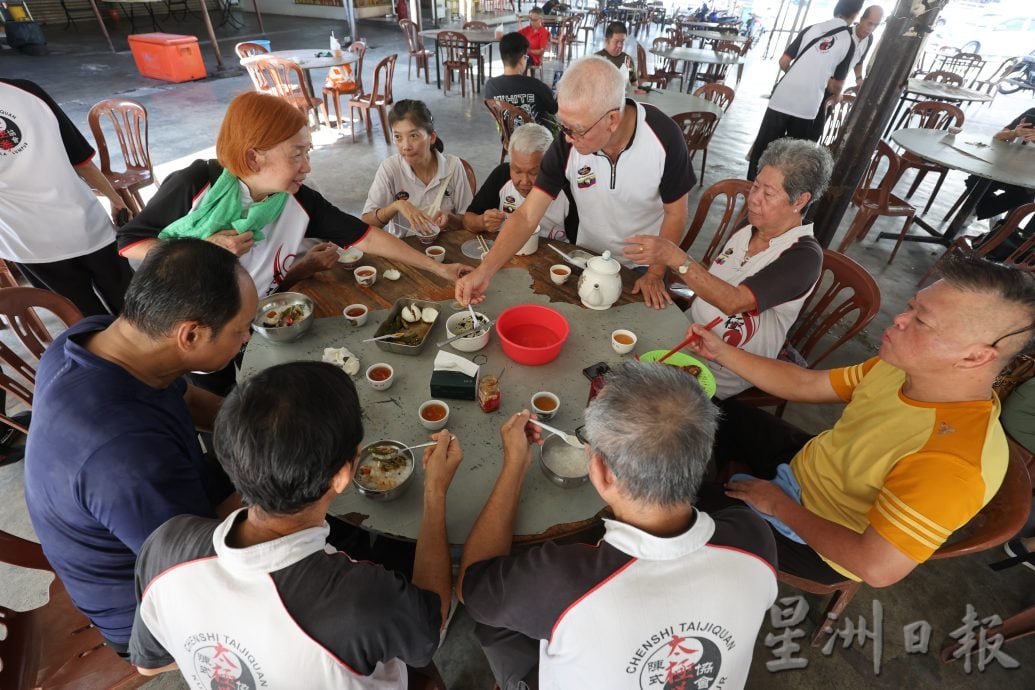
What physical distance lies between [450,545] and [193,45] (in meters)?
14.3

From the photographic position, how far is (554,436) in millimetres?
1853

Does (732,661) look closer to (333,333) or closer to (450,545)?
(450,545)

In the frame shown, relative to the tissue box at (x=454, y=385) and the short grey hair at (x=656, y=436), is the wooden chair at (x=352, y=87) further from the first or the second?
the short grey hair at (x=656, y=436)

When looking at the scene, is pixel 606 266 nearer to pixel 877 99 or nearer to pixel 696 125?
pixel 877 99

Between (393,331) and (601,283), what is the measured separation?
108cm

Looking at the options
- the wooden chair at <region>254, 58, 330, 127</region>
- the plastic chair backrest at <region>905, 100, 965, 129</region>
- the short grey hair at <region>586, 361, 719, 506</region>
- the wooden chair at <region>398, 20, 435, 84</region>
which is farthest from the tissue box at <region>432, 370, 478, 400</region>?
the wooden chair at <region>398, 20, 435, 84</region>

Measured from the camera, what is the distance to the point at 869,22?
6.16 metres

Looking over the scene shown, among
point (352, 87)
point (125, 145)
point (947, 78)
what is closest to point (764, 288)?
point (125, 145)

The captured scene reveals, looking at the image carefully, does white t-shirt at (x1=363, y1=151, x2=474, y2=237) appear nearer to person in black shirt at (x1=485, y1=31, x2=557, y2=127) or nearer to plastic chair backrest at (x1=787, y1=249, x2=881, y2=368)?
plastic chair backrest at (x1=787, y1=249, x2=881, y2=368)

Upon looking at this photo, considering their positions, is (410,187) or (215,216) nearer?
(215,216)

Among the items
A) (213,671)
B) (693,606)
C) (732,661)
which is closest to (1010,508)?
(732,661)

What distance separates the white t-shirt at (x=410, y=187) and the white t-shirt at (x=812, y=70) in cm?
482

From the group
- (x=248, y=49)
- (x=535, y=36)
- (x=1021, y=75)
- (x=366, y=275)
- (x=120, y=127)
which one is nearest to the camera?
(x=366, y=275)

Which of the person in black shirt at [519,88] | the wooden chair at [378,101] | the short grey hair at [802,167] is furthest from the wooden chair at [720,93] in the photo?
the short grey hair at [802,167]
